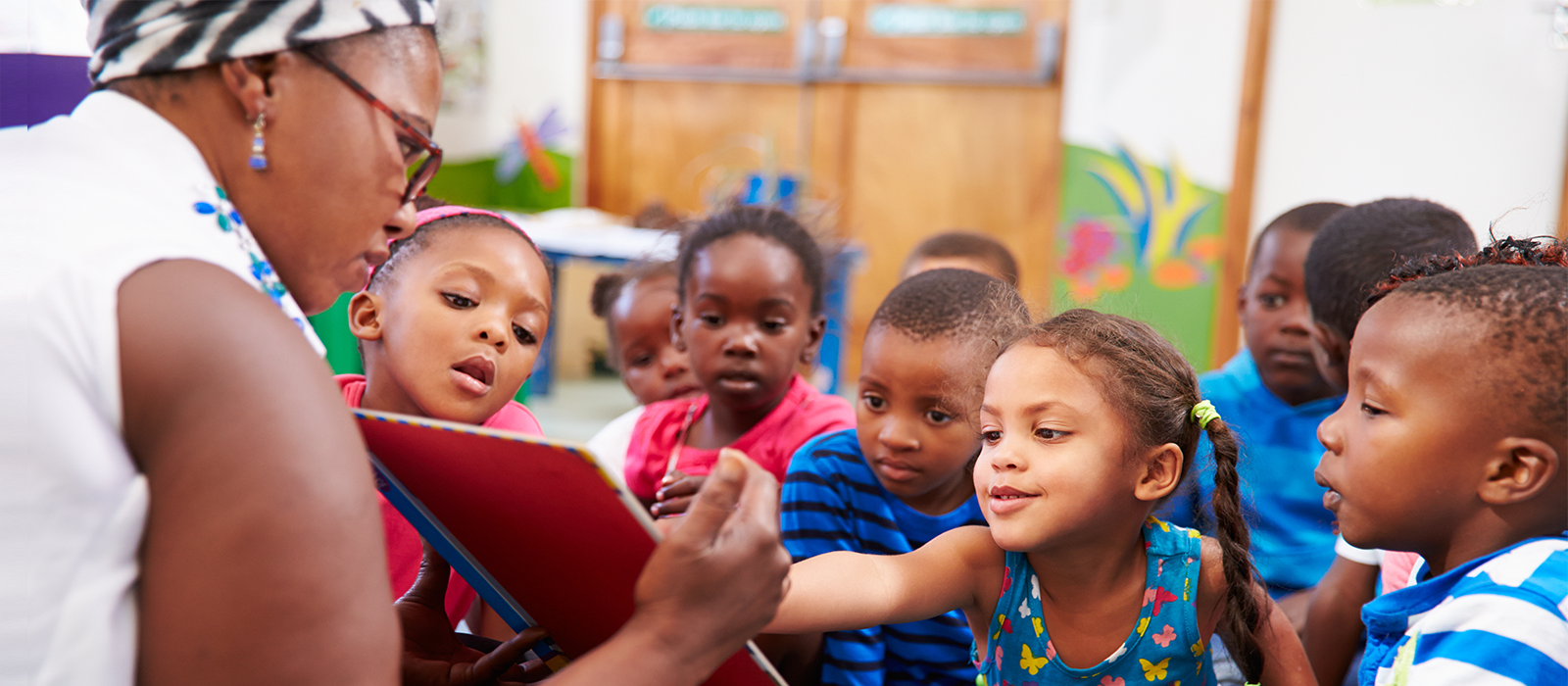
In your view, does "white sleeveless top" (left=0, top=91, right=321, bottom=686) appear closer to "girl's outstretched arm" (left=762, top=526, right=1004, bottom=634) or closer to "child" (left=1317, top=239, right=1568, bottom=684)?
"girl's outstretched arm" (left=762, top=526, right=1004, bottom=634)

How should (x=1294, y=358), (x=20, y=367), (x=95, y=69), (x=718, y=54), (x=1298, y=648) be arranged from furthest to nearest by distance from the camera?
(x=718, y=54)
(x=1294, y=358)
(x=1298, y=648)
(x=95, y=69)
(x=20, y=367)

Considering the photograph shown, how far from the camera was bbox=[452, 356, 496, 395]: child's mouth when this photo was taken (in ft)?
4.75

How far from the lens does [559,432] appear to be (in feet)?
14.8

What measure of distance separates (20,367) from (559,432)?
13.0 feet

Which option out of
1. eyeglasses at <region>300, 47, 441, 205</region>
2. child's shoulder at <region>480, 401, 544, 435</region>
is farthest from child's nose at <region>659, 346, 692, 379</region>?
eyeglasses at <region>300, 47, 441, 205</region>

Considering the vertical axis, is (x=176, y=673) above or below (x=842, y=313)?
above

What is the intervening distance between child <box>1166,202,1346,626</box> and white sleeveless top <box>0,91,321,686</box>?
69.7 inches

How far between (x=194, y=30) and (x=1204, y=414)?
1.08 metres

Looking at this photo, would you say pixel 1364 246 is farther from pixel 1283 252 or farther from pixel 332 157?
pixel 332 157

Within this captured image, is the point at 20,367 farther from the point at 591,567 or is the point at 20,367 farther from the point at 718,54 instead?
the point at 718,54

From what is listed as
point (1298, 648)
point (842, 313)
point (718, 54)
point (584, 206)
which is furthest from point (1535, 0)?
point (584, 206)

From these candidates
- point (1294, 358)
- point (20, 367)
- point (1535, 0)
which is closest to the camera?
point (20, 367)

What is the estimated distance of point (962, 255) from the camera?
2.64 meters

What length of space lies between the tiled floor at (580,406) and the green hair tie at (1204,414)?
3264 mm
